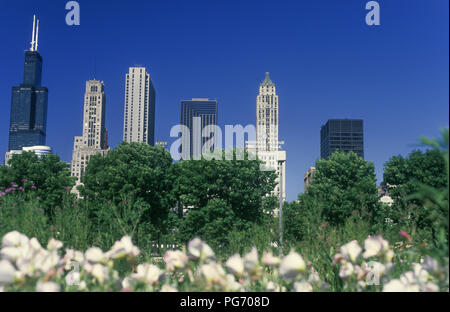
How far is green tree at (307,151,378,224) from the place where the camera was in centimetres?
2212

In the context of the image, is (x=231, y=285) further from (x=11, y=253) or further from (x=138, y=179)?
(x=138, y=179)

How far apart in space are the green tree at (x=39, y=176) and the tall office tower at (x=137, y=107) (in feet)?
523

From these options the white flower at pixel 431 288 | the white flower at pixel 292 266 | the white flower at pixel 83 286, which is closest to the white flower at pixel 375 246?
the white flower at pixel 431 288

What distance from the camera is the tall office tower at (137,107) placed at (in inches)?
7244

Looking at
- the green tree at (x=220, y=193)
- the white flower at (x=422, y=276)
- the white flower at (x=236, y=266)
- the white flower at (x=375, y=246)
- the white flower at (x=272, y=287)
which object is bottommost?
the white flower at (x=272, y=287)

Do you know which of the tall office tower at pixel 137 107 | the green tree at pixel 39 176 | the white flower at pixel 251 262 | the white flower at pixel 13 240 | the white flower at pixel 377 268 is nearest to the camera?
the white flower at pixel 251 262

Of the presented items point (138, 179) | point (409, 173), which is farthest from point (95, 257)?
point (409, 173)

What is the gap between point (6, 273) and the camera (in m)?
1.81

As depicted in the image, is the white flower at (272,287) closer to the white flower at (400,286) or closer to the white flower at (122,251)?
the white flower at (400,286)

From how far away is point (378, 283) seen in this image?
7.63 ft
